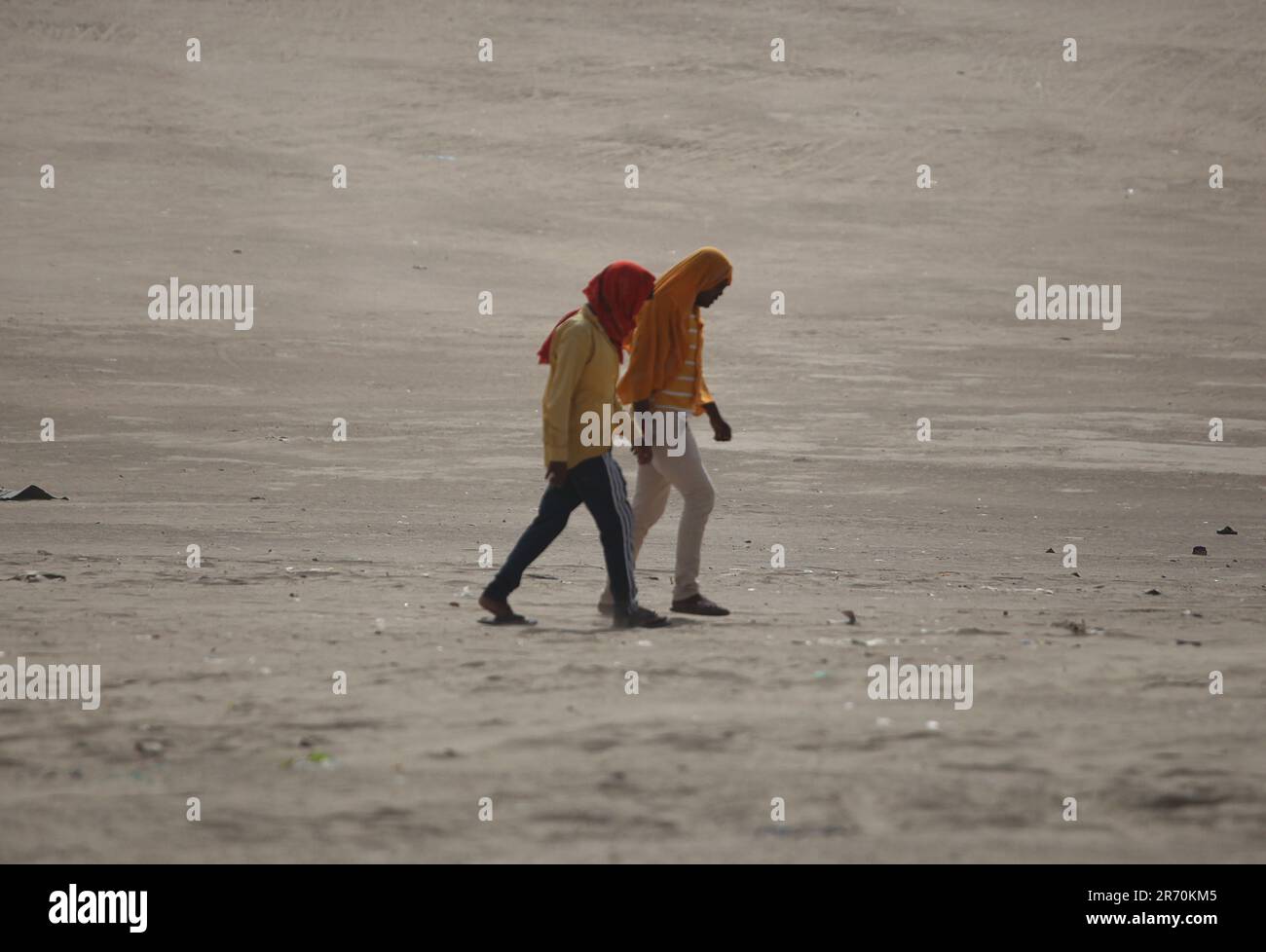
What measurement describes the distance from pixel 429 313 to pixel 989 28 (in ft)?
96.4

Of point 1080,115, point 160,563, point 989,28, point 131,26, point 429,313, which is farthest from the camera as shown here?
point 989,28

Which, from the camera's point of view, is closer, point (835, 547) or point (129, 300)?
point (835, 547)

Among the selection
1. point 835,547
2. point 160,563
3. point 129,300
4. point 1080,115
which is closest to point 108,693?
point 160,563

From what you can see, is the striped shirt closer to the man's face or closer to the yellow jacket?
the man's face

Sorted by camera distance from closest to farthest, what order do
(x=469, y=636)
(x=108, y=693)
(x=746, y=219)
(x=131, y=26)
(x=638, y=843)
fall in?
(x=638, y=843) → (x=108, y=693) → (x=469, y=636) → (x=746, y=219) → (x=131, y=26)

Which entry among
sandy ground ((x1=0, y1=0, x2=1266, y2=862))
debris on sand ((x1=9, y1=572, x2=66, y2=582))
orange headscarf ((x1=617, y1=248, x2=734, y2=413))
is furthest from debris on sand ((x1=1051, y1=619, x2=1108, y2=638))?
debris on sand ((x1=9, y1=572, x2=66, y2=582))

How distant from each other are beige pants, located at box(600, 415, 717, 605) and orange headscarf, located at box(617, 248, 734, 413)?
0.89 ft

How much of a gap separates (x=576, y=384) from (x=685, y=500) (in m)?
0.82

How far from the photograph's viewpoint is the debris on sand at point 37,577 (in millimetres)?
8836

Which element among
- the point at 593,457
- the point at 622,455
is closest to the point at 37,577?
the point at 593,457

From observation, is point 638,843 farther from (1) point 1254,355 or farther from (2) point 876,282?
(2) point 876,282

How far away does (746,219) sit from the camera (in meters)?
31.0

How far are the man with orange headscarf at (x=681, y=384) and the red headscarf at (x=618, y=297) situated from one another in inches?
10.2

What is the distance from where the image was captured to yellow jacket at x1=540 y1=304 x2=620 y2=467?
7.44 meters
